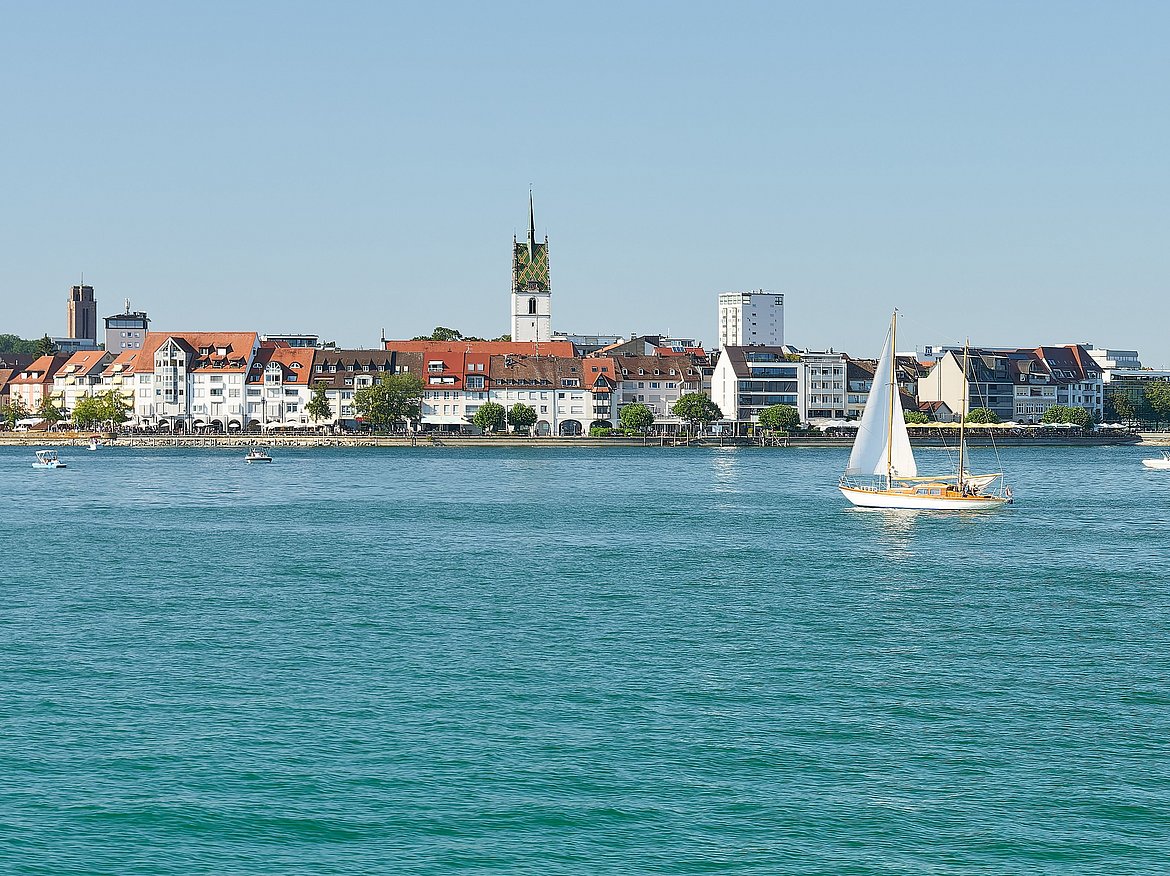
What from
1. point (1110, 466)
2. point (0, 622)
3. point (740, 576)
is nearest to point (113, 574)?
point (0, 622)

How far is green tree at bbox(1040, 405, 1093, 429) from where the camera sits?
569 ft

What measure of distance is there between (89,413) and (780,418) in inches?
2992

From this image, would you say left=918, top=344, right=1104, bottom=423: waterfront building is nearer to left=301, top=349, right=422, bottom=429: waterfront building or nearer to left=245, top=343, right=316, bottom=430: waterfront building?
left=301, top=349, right=422, bottom=429: waterfront building

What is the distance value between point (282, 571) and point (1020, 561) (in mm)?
24307

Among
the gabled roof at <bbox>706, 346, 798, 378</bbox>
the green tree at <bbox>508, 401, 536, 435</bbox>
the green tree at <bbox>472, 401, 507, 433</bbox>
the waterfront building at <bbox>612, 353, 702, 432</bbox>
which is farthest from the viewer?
the waterfront building at <bbox>612, 353, 702, 432</bbox>

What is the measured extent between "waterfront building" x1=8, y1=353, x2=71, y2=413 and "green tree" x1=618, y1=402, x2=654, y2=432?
78.3 m

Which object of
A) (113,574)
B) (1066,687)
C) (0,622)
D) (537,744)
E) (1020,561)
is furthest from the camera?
(1020,561)

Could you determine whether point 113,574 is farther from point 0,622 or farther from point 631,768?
point 631,768

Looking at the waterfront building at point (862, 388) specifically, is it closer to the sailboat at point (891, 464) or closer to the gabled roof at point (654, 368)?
the gabled roof at point (654, 368)

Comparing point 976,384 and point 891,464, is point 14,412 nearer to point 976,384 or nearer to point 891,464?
point 976,384

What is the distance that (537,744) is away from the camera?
79.9 feet

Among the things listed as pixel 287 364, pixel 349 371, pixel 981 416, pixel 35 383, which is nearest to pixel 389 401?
pixel 349 371

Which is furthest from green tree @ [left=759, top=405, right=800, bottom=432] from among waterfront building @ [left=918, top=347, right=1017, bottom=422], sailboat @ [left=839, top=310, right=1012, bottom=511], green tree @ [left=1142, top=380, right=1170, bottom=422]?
sailboat @ [left=839, top=310, right=1012, bottom=511]

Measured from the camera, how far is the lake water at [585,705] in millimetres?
20047
